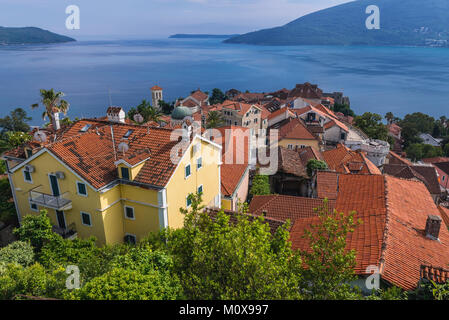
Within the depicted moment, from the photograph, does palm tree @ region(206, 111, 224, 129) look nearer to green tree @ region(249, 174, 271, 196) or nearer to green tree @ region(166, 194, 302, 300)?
green tree @ region(249, 174, 271, 196)

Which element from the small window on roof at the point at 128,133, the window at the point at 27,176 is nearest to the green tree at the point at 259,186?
the small window on roof at the point at 128,133

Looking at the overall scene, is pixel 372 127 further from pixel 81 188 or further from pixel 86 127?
pixel 81 188

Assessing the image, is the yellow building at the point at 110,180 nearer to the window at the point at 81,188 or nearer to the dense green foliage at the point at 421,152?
the window at the point at 81,188

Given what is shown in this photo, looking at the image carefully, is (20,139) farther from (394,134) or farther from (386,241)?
(394,134)

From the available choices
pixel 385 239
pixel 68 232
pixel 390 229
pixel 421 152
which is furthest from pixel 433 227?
pixel 421 152

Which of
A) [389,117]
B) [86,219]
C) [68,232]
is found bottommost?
[389,117]
